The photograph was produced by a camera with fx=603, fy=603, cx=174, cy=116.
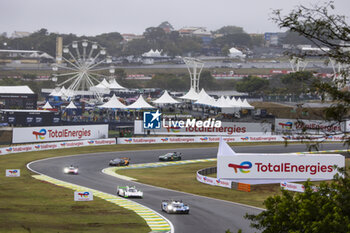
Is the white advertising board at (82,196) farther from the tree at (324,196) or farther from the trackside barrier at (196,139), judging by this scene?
the trackside barrier at (196,139)

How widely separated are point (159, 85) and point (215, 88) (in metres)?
17.5

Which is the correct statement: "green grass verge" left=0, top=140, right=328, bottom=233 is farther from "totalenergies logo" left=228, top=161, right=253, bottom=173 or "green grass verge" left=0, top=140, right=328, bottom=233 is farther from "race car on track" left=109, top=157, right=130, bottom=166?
"race car on track" left=109, top=157, right=130, bottom=166

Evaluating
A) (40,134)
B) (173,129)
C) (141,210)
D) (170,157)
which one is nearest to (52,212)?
(141,210)

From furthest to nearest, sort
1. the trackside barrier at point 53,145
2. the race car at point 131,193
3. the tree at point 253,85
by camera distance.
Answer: the tree at point 253,85
the trackside barrier at point 53,145
the race car at point 131,193

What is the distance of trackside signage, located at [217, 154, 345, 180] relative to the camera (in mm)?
46031

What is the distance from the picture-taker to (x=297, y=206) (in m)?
19.5

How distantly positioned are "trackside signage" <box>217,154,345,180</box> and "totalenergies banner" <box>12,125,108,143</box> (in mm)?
30544

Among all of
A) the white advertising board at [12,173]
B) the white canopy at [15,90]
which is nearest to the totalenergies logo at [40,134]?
the white advertising board at [12,173]

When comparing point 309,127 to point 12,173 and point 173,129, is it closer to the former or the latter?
point 12,173

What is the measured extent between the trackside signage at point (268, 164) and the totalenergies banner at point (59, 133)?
3054 centimetres

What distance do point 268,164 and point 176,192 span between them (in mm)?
8071

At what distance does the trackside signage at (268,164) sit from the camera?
46031mm

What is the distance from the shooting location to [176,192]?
42.7m

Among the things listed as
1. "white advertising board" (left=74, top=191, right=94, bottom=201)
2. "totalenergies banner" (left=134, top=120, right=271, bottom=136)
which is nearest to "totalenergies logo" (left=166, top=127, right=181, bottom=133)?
"totalenergies banner" (left=134, top=120, right=271, bottom=136)
